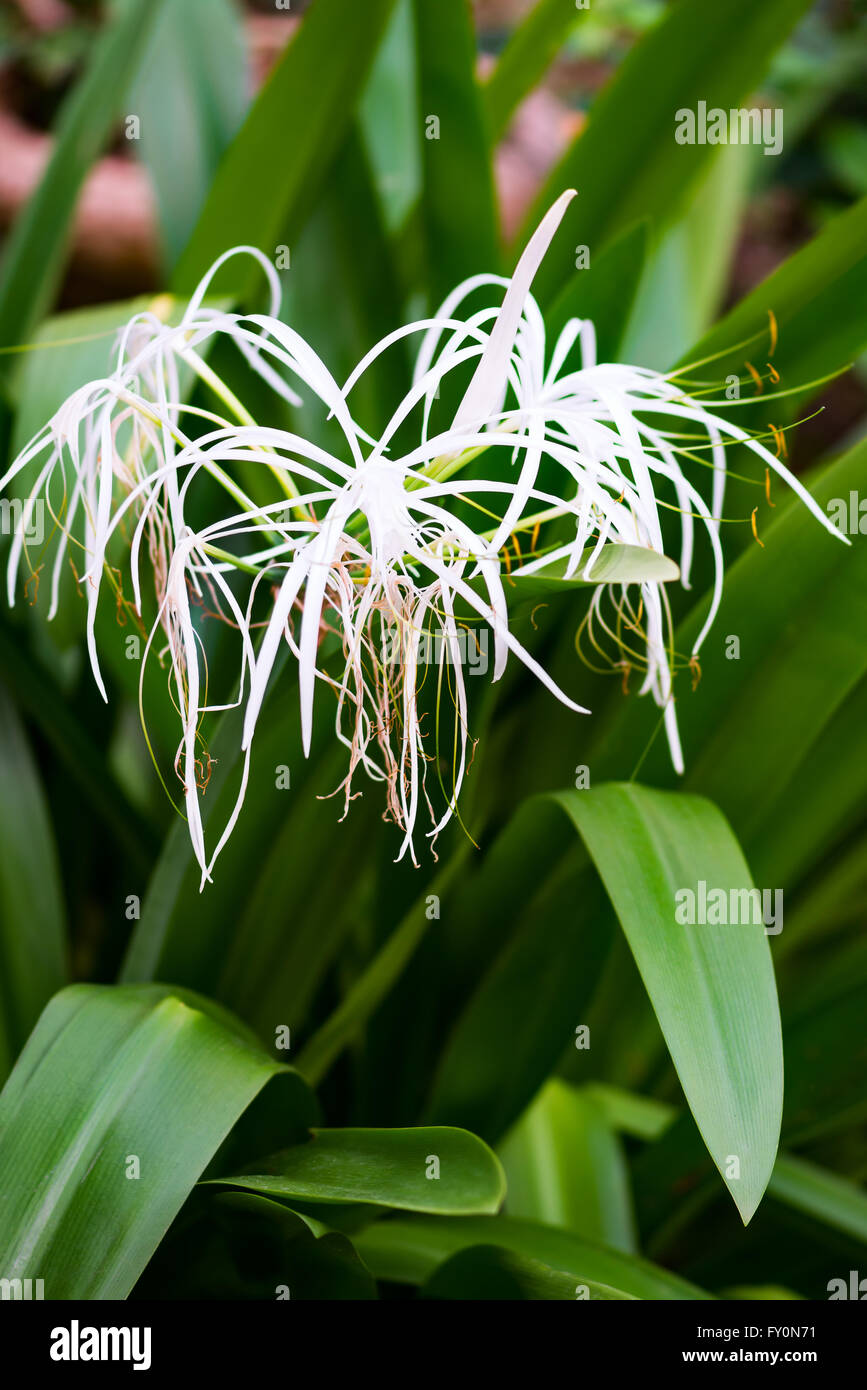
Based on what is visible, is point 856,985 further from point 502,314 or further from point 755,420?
point 502,314

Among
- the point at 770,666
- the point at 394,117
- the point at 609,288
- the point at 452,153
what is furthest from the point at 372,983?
the point at 394,117

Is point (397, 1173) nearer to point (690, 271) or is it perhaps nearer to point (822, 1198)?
point (822, 1198)

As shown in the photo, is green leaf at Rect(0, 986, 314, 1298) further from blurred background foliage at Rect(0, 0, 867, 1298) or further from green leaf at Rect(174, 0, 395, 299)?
green leaf at Rect(174, 0, 395, 299)

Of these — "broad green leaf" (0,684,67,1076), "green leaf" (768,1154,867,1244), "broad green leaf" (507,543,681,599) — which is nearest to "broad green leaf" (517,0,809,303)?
"broad green leaf" (507,543,681,599)

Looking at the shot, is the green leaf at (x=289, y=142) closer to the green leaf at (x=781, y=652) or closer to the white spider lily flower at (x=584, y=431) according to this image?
the white spider lily flower at (x=584, y=431)
